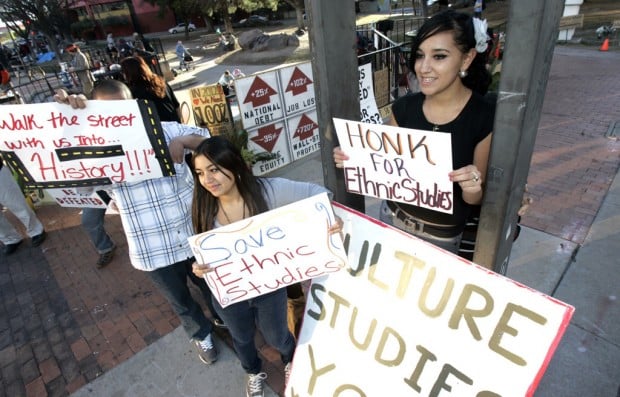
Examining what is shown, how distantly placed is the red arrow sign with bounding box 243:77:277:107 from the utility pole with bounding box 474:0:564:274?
154 inches

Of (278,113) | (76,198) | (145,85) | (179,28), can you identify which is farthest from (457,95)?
(179,28)

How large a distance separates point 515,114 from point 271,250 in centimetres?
112

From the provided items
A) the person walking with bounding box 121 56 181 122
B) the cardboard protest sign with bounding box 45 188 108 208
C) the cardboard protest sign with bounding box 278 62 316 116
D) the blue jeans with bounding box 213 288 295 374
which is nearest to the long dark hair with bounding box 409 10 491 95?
the blue jeans with bounding box 213 288 295 374

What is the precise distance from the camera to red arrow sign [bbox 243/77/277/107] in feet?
15.9

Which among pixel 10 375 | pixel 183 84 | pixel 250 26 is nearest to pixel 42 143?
pixel 10 375

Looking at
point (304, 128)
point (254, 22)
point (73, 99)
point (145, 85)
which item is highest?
point (73, 99)

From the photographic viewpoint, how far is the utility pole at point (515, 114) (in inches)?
42.4

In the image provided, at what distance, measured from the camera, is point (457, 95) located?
64.6 inches

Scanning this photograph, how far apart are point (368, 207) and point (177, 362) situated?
8.76 feet

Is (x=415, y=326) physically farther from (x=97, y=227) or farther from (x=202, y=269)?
(x=97, y=227)

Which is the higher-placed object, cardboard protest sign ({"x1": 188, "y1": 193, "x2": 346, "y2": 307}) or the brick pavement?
cardboard protest sign ({"x1": 188, "y1": 193, "x2": 346, "y2": 307})

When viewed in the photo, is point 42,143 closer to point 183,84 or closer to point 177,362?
point 177,362

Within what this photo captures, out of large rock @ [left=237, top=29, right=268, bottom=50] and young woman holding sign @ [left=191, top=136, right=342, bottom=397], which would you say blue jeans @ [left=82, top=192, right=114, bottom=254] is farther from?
large rock @ [left=237, top=29, right=268, bottom=50]

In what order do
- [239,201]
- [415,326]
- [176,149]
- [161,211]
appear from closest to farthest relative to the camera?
[415,326]
[239,201]
[176,149]
[161,211]
